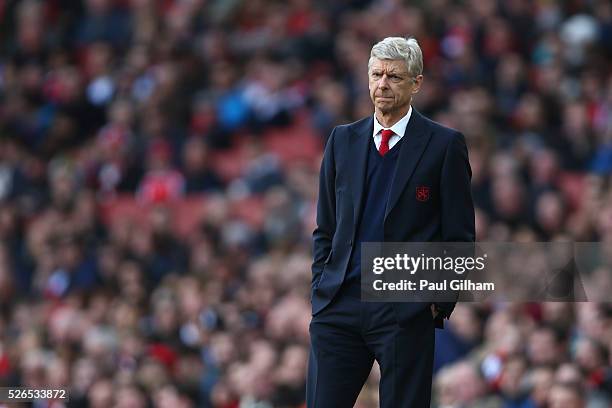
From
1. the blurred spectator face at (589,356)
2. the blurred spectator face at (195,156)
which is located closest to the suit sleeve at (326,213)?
the blurred spectator face at (589,356)

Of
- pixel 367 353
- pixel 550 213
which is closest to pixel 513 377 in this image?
pixel 550 213

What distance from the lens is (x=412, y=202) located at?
17.0 feet

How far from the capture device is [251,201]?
1330 centimetres

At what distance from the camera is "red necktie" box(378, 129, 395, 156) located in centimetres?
529

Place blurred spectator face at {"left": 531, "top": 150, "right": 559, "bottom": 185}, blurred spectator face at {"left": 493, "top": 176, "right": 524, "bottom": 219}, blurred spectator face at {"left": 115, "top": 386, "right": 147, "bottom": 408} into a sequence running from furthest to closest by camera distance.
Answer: blurred spectator face at {"left": 531, "top": 150, "right": 559, "bottom": 185}, blurred spectator face at {"left": 493, "top": 176, "right": 524, "bottom": 219}, blurred spectator face at {"left": 115, "top": 386, "right": 147, "bottom": 408}

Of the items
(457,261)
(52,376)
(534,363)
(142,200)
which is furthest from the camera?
(142,200)

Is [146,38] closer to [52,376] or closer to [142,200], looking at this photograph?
[142,200]

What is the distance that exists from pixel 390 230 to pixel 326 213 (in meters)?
0.31

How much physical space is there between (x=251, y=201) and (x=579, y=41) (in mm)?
3373

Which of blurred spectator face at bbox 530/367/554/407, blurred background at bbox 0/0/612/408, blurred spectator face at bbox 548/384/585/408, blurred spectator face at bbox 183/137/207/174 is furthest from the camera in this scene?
blurred spectator face at bbox 183/137/207/174

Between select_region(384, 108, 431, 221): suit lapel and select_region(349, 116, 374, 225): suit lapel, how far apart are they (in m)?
0.12

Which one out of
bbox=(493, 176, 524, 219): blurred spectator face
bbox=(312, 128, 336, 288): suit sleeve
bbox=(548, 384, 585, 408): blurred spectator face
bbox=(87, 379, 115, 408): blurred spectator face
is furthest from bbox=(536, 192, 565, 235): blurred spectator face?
bbox=(312, 128, 336, 288): suit sleeve

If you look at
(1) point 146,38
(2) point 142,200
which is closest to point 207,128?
(2) point 142,200

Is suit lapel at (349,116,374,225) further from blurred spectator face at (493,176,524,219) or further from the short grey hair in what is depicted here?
blurred spectator face at (493,176,524,219)
